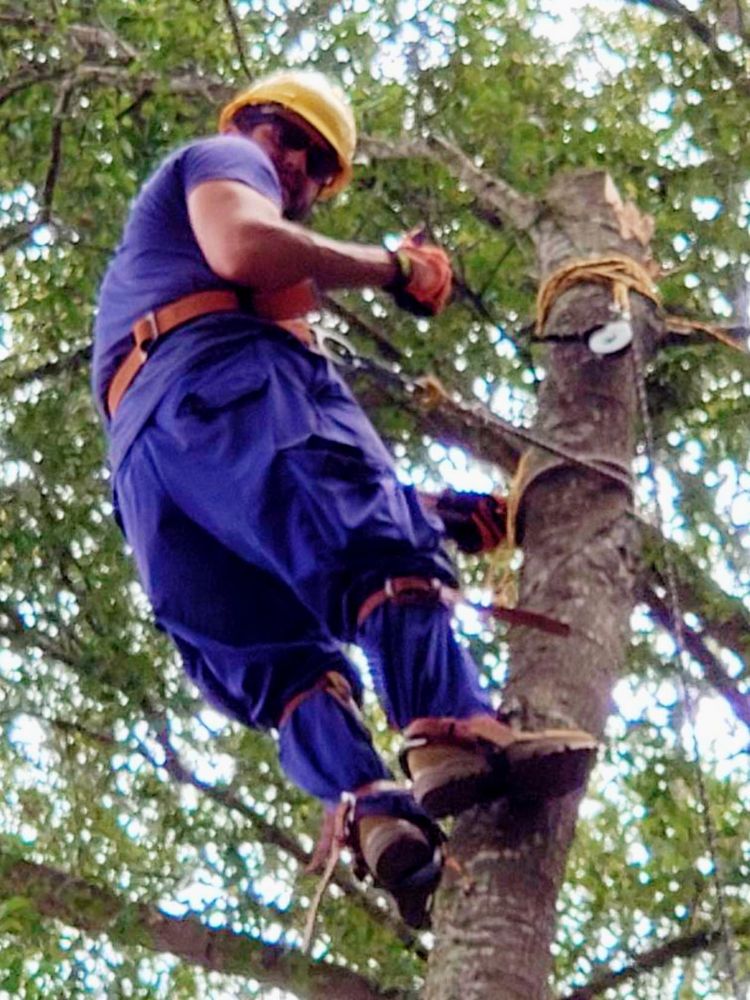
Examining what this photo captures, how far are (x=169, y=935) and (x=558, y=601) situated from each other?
5.48 feet

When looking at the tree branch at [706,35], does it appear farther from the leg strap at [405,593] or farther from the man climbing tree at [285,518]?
the leg strap at [405,593]

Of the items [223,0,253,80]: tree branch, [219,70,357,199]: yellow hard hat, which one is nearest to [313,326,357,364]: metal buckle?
[219,70,357,199]: yellow hard hat

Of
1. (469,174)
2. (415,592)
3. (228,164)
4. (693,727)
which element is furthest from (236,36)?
(693,727)

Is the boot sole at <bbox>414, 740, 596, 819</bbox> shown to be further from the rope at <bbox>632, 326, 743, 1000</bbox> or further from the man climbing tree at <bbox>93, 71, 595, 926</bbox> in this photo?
the rope at <bbox>632, 326, 743, 1000</bbox>

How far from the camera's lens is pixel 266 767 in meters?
4.57

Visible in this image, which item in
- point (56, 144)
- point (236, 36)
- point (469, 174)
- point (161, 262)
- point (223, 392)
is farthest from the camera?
point (56, 144)

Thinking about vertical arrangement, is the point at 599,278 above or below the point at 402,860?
above

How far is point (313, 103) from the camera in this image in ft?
10.1

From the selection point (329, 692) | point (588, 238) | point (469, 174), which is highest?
point (469, 174)

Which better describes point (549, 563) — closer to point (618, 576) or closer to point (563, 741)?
point (618, 576)

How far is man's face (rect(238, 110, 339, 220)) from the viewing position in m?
3.09

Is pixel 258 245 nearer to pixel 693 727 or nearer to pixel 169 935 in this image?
pixel 693 727

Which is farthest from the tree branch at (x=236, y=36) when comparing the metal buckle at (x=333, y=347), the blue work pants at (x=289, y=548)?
the blue work pants at (x=289, y=548)

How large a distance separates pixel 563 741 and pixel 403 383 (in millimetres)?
868
